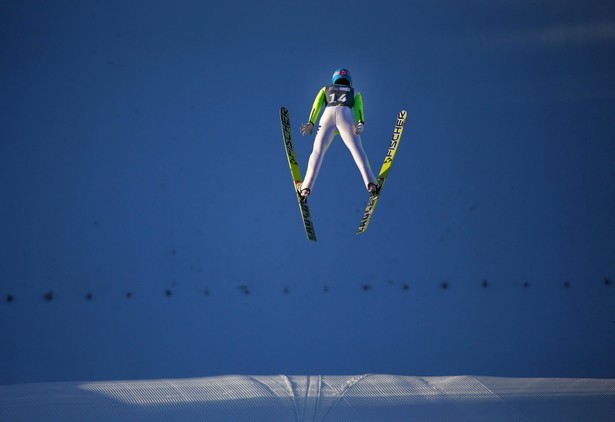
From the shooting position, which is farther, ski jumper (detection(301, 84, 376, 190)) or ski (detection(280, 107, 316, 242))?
ski (detection(280, 107, 316, 242))

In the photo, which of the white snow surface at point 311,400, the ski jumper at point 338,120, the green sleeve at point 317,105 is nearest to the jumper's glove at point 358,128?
the ski jumper at point 338,120

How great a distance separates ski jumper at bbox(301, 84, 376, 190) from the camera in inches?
175

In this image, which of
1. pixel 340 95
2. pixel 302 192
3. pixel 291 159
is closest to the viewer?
pixel 340 95

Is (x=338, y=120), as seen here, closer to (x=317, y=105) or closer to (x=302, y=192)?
(x=317, y=105)

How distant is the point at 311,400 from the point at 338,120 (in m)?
2.19

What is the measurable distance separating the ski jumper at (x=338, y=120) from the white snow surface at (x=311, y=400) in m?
1.70

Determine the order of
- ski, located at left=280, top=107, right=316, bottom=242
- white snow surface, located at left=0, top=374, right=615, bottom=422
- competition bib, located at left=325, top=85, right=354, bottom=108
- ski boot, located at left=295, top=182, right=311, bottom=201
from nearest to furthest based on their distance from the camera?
white snow surface, located at left=0, top=374, right=615, bottom=422 → competition bib, located at left=325, top=85, right=354, bottom=108 → ski boot, located at left=295, top=182, right=311, bottom=201 → ski, located at left=280, top=107, right=316, bottom=242

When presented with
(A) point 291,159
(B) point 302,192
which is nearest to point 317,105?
(A) point 291,159

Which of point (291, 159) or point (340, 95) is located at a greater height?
point (340, 95)

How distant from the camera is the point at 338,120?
4465mm

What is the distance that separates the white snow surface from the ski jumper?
1.70 m

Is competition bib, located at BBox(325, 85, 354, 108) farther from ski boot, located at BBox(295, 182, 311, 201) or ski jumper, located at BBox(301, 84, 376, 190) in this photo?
ski boot, located at BBox(295, 182, 311, 201)

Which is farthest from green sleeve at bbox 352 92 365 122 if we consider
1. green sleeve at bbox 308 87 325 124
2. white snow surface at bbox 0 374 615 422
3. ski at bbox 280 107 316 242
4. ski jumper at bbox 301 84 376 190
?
white snow surface at bbox 0 374 615 422

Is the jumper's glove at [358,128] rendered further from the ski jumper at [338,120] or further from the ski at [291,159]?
the ski at [291,159]
